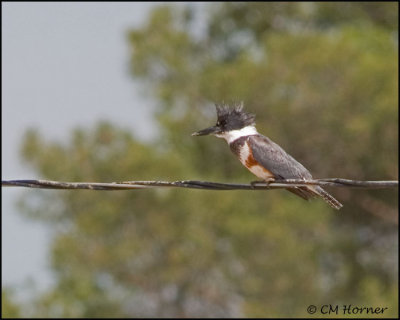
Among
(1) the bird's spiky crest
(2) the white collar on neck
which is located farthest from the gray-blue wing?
(1) the bird's spiky crest

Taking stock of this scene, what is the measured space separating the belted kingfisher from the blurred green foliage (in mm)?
8603

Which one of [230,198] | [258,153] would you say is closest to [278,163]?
[258,153]

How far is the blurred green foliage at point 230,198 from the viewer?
52.2 feet

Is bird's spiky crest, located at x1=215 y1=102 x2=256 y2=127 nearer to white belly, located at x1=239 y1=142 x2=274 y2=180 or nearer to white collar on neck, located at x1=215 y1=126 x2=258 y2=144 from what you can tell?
white collar on neck, located at x1=215 y1=126 x2=258 y2=144

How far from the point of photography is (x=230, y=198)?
54.1ft

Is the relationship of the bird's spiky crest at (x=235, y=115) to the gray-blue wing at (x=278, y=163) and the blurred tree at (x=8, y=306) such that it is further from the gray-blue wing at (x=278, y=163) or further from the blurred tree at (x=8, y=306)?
the blurred tree at (x=8, y=306)

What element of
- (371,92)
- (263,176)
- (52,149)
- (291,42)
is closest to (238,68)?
(291,42)

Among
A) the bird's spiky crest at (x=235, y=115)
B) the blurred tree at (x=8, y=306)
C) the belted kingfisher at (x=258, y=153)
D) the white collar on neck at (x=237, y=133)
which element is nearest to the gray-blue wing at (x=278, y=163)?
the belted kingfisher at (x=258, y=153)

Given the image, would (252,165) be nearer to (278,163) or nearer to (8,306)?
(278,163)

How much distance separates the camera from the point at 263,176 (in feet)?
20.3

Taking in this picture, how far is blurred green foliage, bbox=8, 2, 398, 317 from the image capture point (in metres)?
15.9

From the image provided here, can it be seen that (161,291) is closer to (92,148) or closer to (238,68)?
(92,148)

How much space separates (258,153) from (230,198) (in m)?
10.3

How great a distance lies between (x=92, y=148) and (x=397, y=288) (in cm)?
513
